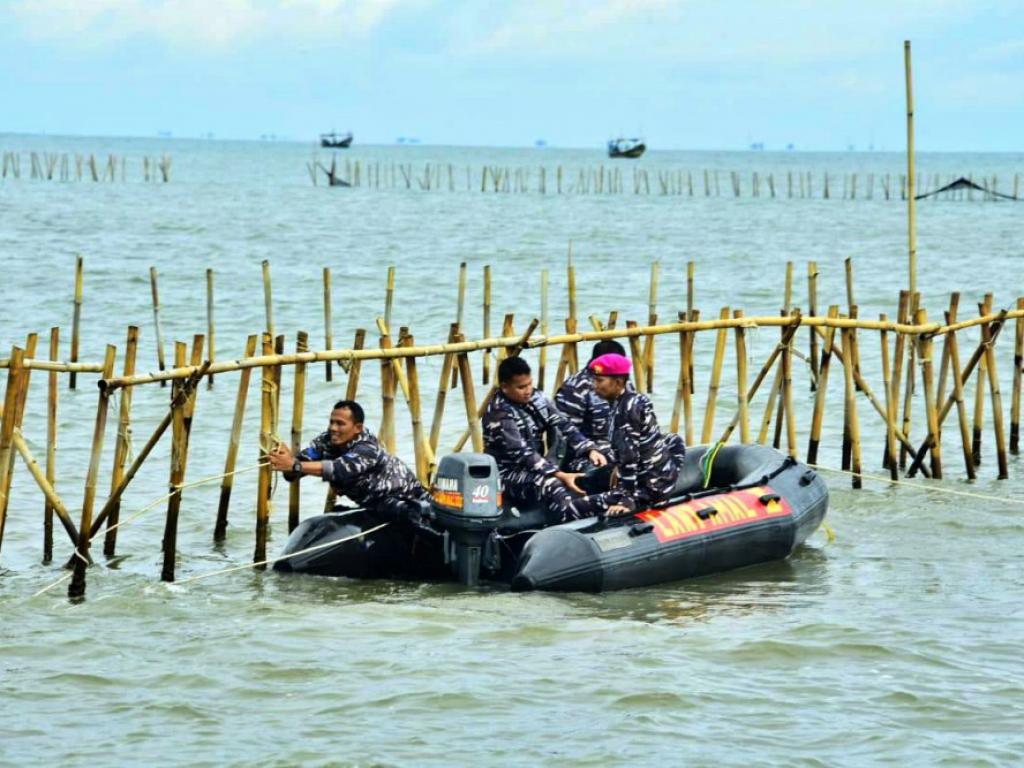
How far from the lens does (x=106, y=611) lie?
1040 cm

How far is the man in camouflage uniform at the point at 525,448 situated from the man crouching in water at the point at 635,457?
0.56 feet

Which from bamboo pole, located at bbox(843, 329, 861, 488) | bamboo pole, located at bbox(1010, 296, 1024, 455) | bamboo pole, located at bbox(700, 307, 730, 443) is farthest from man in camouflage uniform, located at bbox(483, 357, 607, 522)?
bamboo pole, located at bbox(1010, 296, 1024, 455)

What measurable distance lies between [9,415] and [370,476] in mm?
2447

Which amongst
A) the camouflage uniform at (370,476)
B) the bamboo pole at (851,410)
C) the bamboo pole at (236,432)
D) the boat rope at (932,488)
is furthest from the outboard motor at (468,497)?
the bamboo pole at (851,410)

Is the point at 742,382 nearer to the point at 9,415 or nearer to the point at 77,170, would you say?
the point at 9,415

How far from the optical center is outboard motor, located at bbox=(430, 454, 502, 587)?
10.6m

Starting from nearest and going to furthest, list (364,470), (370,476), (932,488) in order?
1. (364,470)
2. (370,476)
3. (932,488)

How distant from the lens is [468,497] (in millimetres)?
A: 10578

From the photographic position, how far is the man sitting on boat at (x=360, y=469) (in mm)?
10812

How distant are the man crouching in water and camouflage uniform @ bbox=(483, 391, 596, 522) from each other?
230 mm

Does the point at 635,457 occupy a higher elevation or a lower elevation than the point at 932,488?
higher

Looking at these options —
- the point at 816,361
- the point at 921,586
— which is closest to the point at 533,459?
the point at 921,586

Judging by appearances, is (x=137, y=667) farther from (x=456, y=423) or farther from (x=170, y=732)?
(x=456, y=423)

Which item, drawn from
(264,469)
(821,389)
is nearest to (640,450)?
(264,469)
